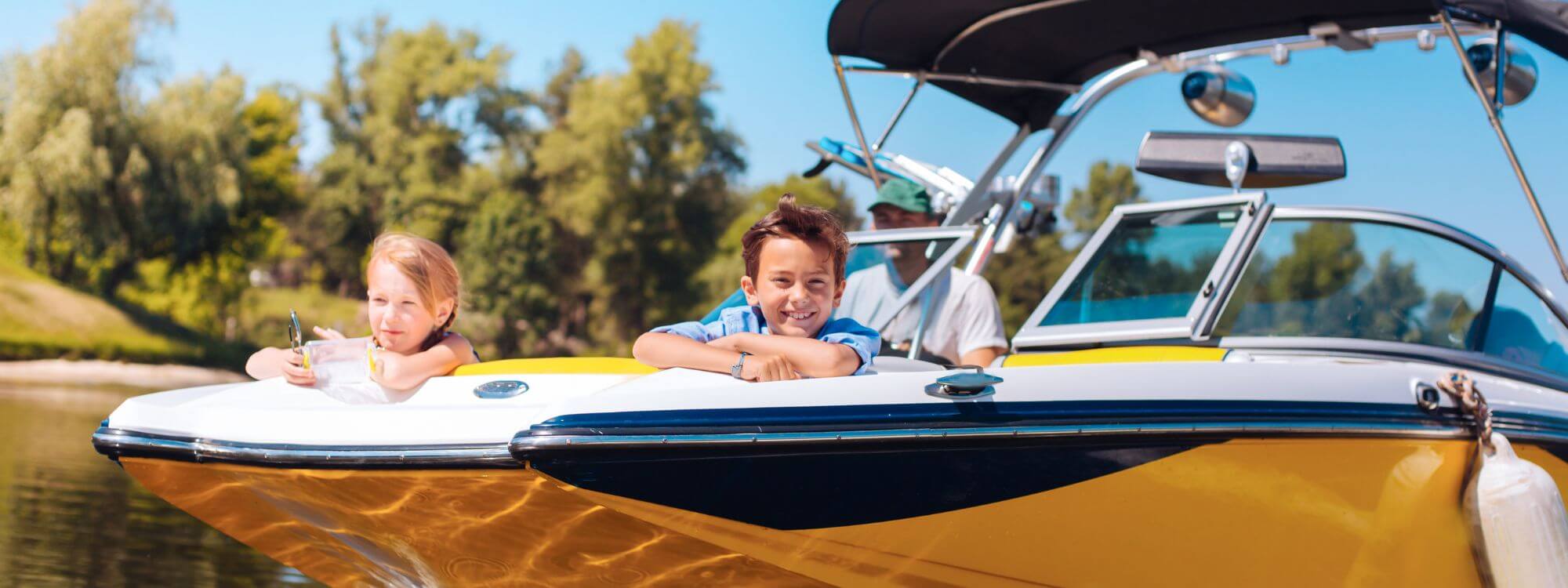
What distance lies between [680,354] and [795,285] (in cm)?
32

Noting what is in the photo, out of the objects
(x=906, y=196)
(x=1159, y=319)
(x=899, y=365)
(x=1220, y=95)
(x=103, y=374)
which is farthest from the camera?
(x=103, y=374)

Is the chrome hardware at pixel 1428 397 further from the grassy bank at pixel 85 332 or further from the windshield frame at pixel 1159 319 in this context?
the grassy bank at pixel 85 332

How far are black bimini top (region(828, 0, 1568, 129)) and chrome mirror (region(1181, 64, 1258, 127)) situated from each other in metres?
0.23

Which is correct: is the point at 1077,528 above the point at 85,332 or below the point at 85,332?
below

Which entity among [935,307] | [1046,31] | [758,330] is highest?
[1046,31]

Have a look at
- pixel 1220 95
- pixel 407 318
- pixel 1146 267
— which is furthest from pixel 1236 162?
pixel 407 318

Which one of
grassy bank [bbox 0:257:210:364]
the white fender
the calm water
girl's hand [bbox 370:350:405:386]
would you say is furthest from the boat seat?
grassy bank [bbox 0:257:210:364]

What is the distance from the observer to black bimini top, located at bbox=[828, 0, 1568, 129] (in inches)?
190

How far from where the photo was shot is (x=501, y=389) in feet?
10.0

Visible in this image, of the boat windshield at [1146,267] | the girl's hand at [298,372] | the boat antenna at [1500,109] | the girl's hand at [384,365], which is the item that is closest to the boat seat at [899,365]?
the boat windshield at [1146,267]

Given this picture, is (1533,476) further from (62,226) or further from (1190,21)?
(62,226)

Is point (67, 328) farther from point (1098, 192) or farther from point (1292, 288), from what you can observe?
point (1292, 288)

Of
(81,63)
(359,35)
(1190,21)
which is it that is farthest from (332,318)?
(1190,21)

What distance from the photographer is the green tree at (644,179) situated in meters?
43.0
